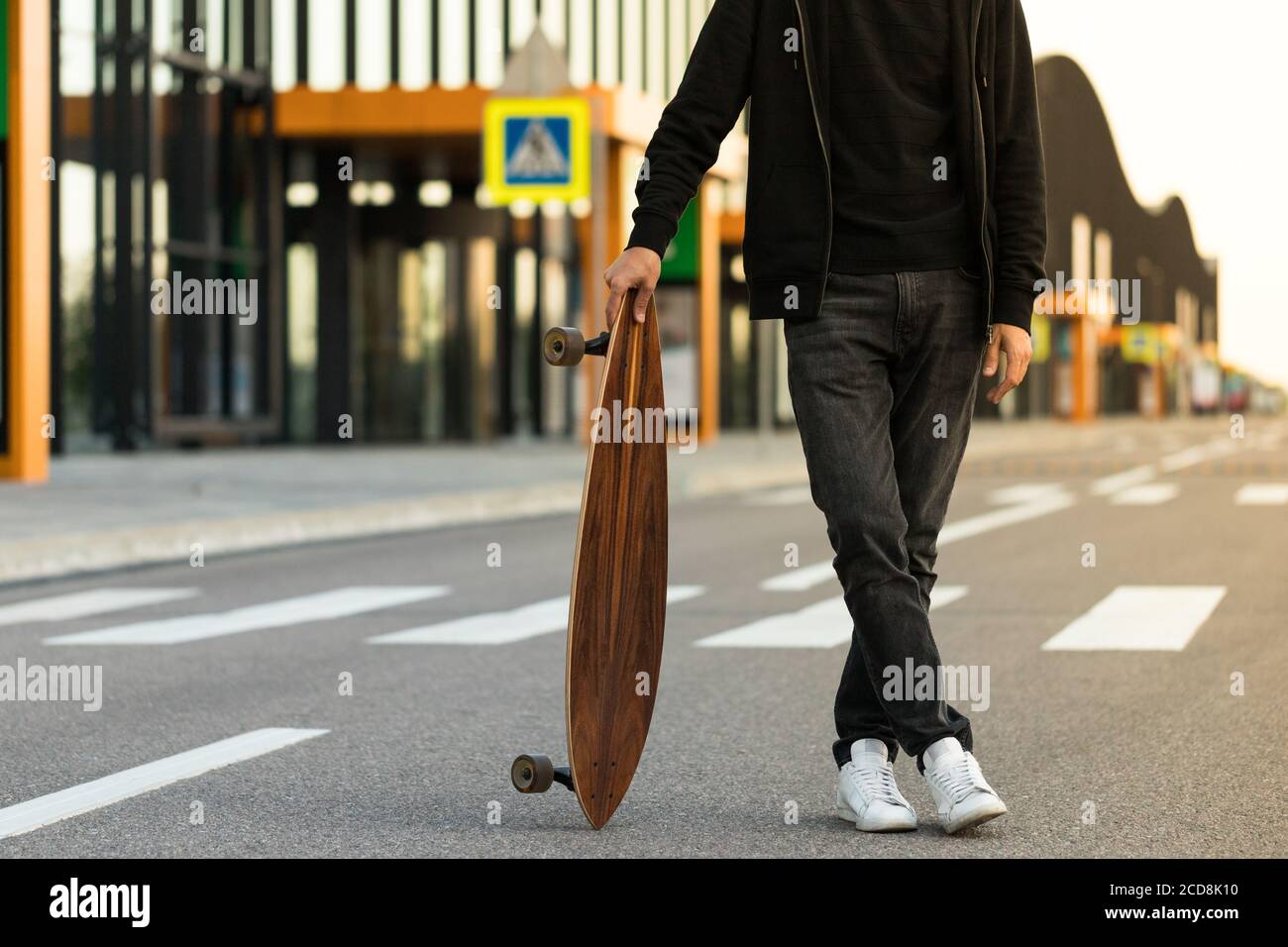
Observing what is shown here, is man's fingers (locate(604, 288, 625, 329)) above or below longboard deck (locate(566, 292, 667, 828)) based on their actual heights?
above

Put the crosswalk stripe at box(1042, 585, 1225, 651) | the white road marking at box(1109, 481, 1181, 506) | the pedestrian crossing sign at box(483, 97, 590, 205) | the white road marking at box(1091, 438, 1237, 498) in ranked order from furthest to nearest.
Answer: the white road marking at box(1091, 438, 1237, 498) < the pedestrian crossing sign at box(483, 97, 590, 205) < the white road marking at box(1109, 481, 1181, 506) < the crosswalk stripe at box(1042, 585, 1225, 651)

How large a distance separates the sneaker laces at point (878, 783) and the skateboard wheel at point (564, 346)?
1.12 metres

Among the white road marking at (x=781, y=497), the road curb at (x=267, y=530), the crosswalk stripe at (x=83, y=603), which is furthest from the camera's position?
the white road marking at (x=781, y=497)

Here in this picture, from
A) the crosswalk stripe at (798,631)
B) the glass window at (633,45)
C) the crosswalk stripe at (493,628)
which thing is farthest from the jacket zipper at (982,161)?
the glass window at (633,45)

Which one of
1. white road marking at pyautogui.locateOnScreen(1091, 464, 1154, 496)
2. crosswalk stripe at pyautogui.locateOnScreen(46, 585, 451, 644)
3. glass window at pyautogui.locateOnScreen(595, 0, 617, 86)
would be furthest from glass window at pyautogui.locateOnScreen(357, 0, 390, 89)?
crosswalk stripe at pyautogui.locateOnScreen(46, 585, 451, 644)

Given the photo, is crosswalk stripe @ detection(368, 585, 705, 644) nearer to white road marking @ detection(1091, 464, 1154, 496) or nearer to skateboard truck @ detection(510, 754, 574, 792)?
skateboard truck @ detection(510, 754, 574, 792)

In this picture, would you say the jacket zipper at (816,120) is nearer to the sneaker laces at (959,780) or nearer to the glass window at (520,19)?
the sneaker laces at (959,780)

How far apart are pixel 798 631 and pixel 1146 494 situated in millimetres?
12974

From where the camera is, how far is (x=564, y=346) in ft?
14.2

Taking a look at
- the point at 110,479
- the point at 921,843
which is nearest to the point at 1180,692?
the point at 921,843

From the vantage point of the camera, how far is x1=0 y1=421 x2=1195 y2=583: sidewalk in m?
12.9

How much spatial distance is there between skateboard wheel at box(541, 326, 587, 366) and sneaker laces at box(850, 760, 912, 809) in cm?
112

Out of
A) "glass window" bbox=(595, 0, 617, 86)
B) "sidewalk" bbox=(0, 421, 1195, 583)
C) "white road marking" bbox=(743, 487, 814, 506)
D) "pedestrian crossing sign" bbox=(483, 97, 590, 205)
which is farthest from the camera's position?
"glass window" bbox=(595, 0, 617, 86)

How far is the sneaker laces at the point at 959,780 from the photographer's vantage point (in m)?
4.33
